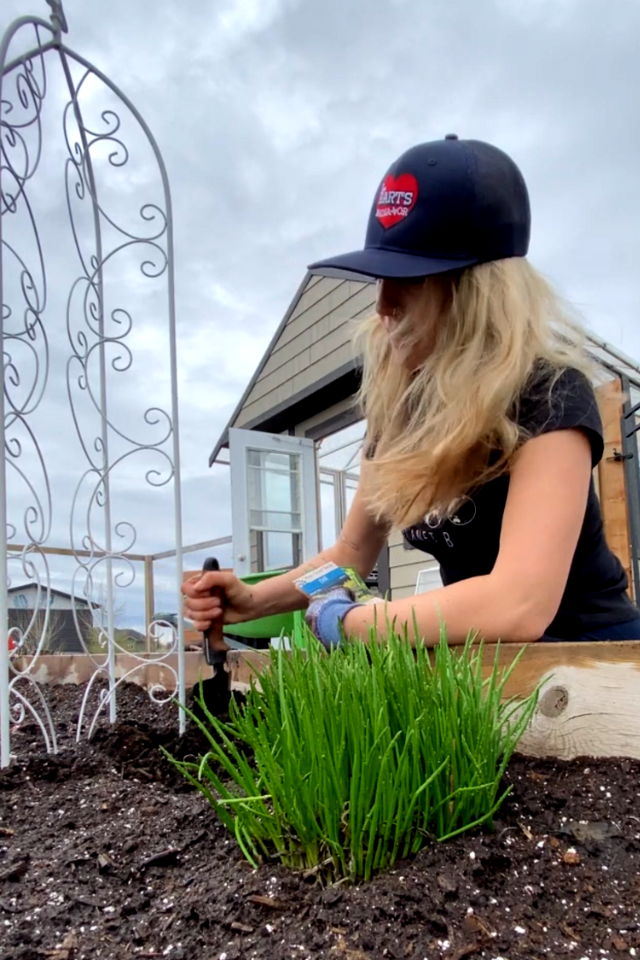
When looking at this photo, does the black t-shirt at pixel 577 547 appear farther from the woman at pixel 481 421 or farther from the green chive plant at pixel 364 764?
the green chive plant at pixel 364 764

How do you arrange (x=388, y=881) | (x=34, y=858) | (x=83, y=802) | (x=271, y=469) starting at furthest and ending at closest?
(x=271, y=469) → (x=83, y=802) → (x=34, y=858) → (x=388, y=881)

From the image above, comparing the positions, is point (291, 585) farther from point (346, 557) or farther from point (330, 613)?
point (330, 613)

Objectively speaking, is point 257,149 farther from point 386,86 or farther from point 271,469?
point 271,469

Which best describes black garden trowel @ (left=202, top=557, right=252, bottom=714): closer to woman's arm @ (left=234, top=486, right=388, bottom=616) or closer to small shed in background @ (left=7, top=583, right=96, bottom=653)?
woman's arm @ (left=234, top=486, right=388, bottom=616)

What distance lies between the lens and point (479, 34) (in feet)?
9.84

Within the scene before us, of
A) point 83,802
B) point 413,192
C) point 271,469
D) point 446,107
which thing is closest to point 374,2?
point 446,107

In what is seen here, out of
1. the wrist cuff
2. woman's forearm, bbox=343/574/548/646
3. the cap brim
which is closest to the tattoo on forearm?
the wrist cuff

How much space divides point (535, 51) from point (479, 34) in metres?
0.42

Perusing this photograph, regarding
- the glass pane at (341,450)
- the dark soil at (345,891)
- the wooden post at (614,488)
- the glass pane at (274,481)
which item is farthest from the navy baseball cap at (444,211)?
the glass pane at (341,450)

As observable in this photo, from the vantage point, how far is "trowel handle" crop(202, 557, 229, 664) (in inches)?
59.8

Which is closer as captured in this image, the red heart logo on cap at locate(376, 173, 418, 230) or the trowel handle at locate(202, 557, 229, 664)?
the red heart logo on cap at locate(376, 173, 418, 230)

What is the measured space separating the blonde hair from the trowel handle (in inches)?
15.4

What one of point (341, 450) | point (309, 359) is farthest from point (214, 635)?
point (341, 450)

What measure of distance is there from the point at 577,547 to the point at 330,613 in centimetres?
55
